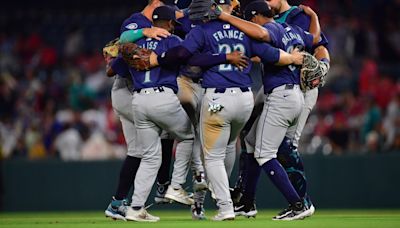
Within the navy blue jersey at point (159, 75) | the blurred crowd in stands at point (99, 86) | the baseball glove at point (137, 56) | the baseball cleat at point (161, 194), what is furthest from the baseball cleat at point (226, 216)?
the blurred crowd in stands at point (99, 86)

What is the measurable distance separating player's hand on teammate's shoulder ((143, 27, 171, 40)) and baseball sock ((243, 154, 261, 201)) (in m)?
1.61

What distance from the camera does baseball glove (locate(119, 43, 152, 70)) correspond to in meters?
10.5

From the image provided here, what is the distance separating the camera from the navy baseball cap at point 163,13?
10672mm

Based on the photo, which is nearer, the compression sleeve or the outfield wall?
the compression sleeve

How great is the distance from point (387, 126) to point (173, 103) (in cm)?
707

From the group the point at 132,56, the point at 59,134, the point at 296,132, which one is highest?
the point at 132,56

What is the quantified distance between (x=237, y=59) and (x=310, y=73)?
1.01 m

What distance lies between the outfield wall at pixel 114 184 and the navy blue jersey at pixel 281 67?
236 inches

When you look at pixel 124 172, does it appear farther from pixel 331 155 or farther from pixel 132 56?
pixel 331 155

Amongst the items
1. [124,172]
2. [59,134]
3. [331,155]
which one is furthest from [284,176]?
[59,134]

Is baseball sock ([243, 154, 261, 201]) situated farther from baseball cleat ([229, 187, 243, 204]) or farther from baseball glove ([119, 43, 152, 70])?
baseball glove ([119, 43, 152, 70])

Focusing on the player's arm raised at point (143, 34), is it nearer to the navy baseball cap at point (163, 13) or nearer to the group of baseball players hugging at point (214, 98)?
the group of baseball players hugging at point (214, 98)

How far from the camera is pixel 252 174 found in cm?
1104

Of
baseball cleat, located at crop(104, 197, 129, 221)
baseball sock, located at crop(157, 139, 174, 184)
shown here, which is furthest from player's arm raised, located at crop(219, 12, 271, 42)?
baseball cleat, located at crop(104, 197, 129, 221)
